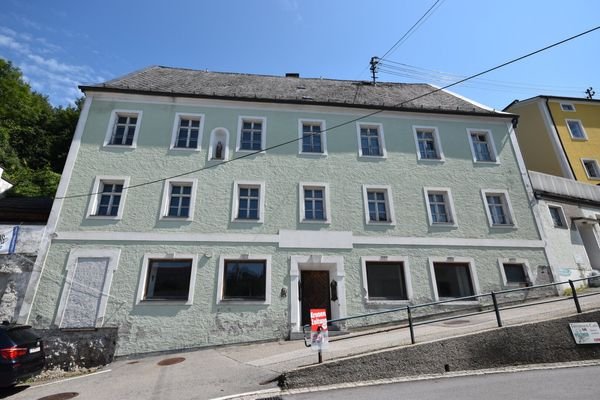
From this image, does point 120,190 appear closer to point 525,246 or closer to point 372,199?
point 372,199

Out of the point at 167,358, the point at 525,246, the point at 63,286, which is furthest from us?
the point at 525,246

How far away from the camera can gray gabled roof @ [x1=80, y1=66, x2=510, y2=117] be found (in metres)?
14.8

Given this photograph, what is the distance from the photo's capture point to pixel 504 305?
40.3 feet

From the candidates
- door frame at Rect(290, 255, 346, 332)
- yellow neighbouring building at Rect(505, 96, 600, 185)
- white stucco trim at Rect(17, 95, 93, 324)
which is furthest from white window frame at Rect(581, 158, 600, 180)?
white stucco trim at Rect(17, 95, 93, 324)

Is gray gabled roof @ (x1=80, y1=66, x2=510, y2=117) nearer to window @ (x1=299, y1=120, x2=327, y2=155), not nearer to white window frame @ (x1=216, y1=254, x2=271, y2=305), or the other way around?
window @ (x1=299, y1=120, x2=327, y2=155)

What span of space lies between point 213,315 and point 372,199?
8.09 meters

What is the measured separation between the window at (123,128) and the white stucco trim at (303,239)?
4.21 meters

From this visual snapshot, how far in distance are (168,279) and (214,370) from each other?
465cm

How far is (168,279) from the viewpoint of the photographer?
443 inches

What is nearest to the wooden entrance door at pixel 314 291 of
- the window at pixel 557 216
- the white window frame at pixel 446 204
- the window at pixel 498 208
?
the white window frame at pixel 446 204

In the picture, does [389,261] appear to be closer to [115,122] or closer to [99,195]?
[99,195]

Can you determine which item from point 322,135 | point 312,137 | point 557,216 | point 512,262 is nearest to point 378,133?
point 322,135

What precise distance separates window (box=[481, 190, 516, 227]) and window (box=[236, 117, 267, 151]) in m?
10.7

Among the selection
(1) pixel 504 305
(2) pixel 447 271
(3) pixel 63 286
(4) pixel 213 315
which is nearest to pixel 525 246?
(1) pixel 504 305
